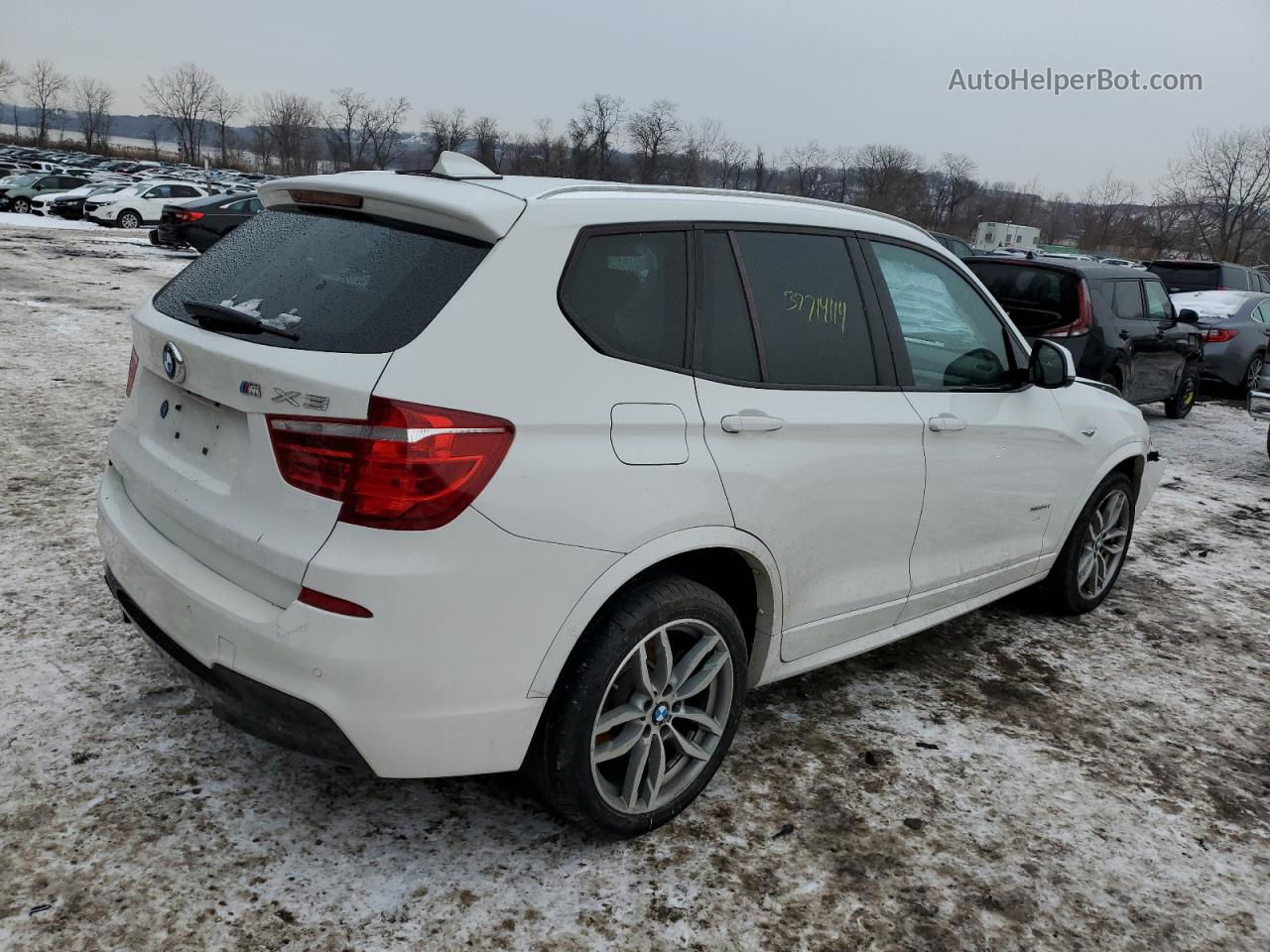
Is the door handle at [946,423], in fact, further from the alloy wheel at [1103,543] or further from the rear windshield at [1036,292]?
the rear windshield at [1036,292]

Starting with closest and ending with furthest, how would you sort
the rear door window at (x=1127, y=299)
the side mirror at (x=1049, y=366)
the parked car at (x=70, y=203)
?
the side mirror at (x=1049, y=366)
the rear door window at (x=1127, y=299)
the parked car at (x=70, y=203)

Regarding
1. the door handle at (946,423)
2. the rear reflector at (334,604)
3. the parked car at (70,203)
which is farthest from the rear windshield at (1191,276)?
the parked car at (70,203)

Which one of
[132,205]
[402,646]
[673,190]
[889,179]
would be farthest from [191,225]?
[889,179]

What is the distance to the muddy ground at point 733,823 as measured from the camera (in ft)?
8.13

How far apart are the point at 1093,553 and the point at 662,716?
3041 millimetres

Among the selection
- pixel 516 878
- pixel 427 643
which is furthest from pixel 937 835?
pixel 427 643

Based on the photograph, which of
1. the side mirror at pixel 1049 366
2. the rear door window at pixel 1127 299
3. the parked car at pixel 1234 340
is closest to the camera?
the side mirror at pixel 1049 366

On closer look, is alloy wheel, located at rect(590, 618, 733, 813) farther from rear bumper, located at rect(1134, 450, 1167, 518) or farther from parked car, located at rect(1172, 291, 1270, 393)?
parked car, located at rect(1172, 291, 1270, 393)

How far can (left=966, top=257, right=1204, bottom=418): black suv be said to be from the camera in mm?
9031

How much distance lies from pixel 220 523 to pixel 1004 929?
2.28 m

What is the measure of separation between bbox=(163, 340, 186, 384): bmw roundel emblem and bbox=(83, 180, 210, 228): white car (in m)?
29.9

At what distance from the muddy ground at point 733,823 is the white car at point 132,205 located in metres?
29.3

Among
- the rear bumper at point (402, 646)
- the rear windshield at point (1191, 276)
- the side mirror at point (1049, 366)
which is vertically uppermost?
the rear windshield at point (1191, 276)

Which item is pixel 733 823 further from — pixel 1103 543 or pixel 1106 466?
pixel 1103 543
